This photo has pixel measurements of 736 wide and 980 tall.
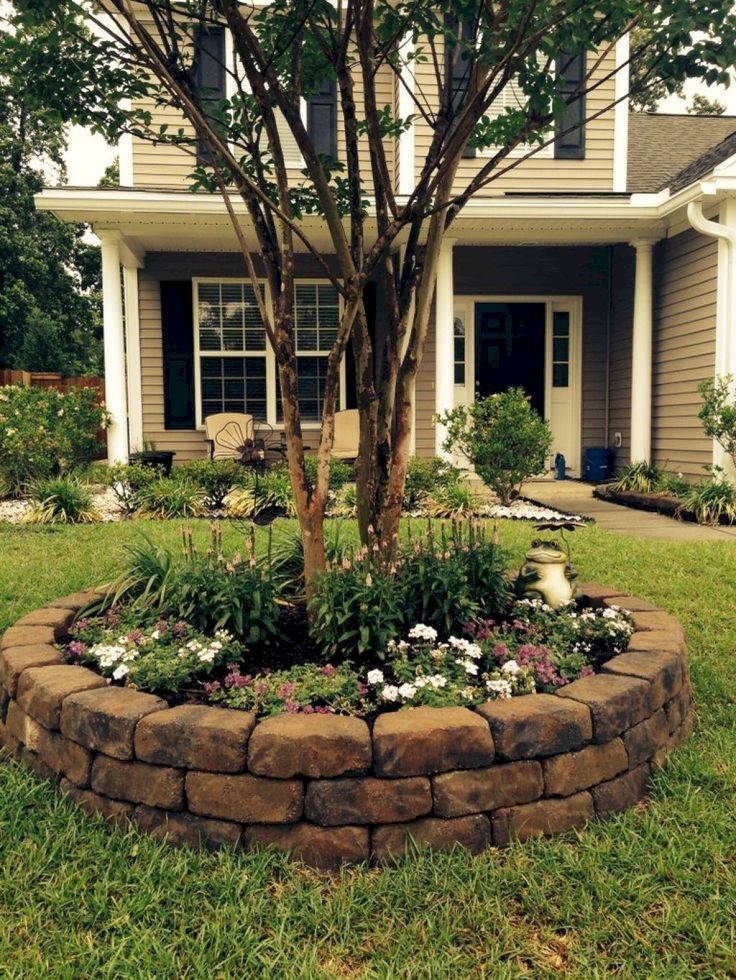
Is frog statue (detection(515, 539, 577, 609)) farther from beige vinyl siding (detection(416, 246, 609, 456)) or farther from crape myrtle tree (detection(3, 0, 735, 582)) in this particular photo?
beige vinyl siding (detection(416, 246, 609, 456))

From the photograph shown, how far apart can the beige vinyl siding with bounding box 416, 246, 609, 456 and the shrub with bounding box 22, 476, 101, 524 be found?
4124 mm

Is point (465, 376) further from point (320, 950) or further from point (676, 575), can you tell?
point (320, 950)

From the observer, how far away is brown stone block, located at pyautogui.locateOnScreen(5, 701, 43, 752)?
2354mm

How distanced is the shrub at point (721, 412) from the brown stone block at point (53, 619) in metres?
5.79

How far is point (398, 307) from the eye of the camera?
3.14 m

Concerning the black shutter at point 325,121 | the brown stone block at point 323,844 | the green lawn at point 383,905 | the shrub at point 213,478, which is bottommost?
the green lawn at point 383,905

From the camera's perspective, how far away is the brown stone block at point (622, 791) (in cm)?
215

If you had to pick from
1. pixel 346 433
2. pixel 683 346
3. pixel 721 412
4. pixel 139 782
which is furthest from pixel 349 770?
pixel 683 346

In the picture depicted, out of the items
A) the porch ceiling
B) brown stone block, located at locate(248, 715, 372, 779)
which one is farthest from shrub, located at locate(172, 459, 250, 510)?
brown stone block, located at locate(248, 715, 372, 779)

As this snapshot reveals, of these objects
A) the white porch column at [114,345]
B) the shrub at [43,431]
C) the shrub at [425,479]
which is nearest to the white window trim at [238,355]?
the white porch column at [114,345]

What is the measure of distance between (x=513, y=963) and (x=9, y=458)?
22.2ft

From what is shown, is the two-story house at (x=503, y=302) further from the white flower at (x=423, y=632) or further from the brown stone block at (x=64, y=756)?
the brown stone block at (x=64, y=756)

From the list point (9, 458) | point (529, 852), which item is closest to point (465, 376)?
point (9, 458)

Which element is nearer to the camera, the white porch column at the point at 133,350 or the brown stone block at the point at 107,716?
the brown stone block at the point at 107,716
